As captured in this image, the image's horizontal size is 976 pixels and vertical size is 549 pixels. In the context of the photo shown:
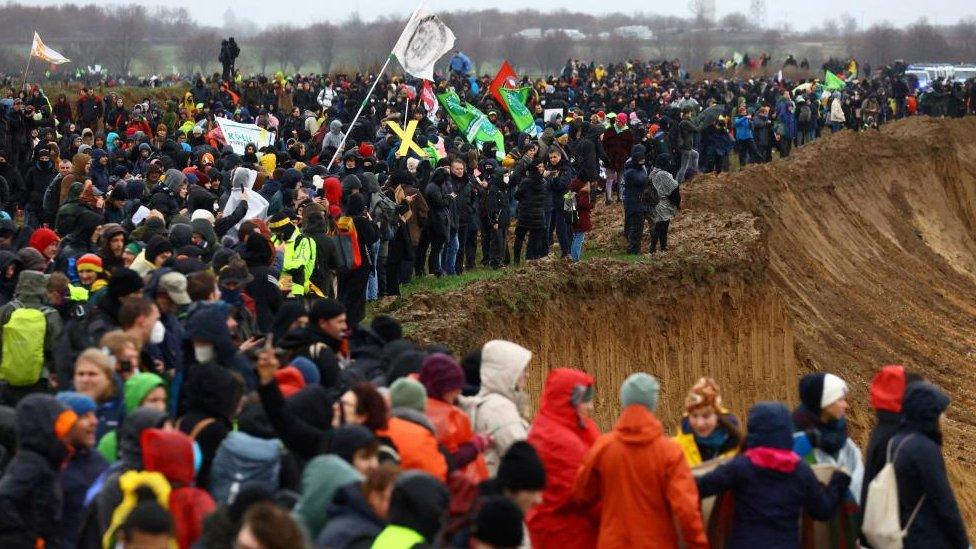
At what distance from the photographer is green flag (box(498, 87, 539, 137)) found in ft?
111

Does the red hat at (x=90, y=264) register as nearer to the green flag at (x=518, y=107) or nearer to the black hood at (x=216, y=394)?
the black hood at (x=216, y=394)

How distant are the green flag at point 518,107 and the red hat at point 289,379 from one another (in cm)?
2385

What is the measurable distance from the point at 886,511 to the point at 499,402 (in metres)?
2.37

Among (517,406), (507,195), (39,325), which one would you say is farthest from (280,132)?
(517,406)

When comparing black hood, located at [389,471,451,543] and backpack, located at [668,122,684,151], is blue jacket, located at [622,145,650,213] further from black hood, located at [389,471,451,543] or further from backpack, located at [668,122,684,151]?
black hood, located at [389,471,451,543]

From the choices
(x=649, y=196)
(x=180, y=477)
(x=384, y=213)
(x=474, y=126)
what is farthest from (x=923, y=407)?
(x=474, y=126)

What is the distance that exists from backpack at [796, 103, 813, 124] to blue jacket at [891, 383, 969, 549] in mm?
37205

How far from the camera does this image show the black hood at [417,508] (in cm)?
747

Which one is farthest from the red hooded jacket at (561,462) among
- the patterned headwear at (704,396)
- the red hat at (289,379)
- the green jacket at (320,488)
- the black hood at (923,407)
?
the green jacket at (320,488)

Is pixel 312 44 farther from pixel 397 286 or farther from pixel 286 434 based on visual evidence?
pixel 286 434

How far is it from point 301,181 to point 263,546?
46.4ft

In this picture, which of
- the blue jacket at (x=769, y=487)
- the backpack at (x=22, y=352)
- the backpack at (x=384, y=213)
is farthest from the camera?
the backpack at (x=384, y=213)

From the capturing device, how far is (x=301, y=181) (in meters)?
20.4

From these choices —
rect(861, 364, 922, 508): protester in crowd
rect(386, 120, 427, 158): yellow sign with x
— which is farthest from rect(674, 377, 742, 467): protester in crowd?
rect(386, 120, 427, 158): yellow sign with x
